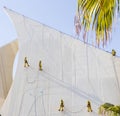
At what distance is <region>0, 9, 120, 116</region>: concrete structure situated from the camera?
9820mm

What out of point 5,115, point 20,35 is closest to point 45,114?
point 5,115

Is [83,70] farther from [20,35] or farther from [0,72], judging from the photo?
[0,72]

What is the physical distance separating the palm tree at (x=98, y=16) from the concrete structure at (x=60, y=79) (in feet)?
25.9

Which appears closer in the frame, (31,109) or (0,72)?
(31,109)

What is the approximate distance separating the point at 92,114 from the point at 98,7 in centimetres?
801

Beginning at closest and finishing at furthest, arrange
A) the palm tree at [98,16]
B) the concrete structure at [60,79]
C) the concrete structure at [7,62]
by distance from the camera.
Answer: the palm tree at [98,16] < the concrete structure at [60,79] < the concrete structure at [7,62]

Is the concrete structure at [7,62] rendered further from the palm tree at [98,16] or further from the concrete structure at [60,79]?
the palm tree at [98,16]

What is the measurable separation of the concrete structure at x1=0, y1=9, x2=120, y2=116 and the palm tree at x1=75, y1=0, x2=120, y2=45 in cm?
791

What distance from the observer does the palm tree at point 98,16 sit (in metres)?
1.66

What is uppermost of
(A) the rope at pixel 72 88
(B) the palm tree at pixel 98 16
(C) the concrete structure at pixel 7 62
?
(C) the concrete structure at pixel 7 62

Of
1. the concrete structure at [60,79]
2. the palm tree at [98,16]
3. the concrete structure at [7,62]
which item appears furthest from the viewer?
the concrete structure at [7,62]

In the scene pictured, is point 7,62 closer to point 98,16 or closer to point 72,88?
point 72,88

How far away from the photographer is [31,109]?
9.88m

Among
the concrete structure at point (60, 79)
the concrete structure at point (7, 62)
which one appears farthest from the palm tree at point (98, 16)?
the concrete structure at point (7, 62)
